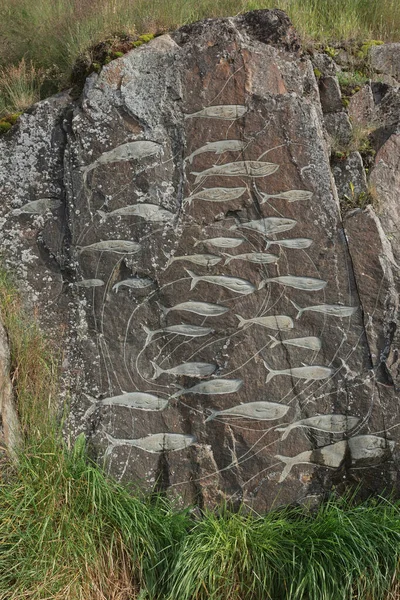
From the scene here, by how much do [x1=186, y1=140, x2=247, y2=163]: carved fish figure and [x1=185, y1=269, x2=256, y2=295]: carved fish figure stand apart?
81 cm

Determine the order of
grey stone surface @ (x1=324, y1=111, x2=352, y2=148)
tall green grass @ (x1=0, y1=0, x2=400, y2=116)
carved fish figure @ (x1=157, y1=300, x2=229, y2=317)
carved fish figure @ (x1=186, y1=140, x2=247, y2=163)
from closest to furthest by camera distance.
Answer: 1. carved fish figure @ (x1=157, y1=300, x2=229, y2=317)
2. carved fish figure @ (x1=186, y1=140, x2=247, y2=163)
3. grey stone surface @ (x1=324, y1=111, x2=352, y2=148)
4. tall green grass @ (x1=0, y1=0, x2=400, y2=116)

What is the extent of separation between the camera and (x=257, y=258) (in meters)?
4.84

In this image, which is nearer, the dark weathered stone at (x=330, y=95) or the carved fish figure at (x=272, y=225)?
the carved fish figure at (x=272, y=225)

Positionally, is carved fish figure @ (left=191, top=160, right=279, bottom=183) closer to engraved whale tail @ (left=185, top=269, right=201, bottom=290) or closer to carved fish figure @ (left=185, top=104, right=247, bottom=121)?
carved fish figure @ (left=185, top=104, right=247, bottom=121)

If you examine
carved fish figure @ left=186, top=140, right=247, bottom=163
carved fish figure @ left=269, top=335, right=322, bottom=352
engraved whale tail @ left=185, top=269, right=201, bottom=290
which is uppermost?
carved fish figure @ left=186, top=140, right=247, bottom=163

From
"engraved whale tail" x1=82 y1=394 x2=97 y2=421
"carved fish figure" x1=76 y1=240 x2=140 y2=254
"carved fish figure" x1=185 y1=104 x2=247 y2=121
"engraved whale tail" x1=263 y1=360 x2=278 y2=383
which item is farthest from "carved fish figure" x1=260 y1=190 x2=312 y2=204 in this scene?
"engraved whale tail" x1=82 y1=394 x2=97 y2=421

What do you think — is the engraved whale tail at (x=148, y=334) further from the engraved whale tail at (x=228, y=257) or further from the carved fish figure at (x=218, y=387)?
the engraved whale tail at (x=228, y=257)

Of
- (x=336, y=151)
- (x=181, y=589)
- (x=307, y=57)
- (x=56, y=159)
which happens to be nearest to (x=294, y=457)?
(x=181, y=589)

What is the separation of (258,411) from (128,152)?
77.3 inches

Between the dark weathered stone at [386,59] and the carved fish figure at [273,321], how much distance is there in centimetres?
260

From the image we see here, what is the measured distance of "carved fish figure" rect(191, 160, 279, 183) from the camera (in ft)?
16.1

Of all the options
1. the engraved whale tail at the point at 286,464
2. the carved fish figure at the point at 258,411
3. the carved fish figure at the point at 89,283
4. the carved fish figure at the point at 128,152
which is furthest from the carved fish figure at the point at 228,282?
the engraved whale tail at the point at 286,464

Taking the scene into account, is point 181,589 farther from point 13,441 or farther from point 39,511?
point 13,441

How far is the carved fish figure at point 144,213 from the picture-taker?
4.90 metres
